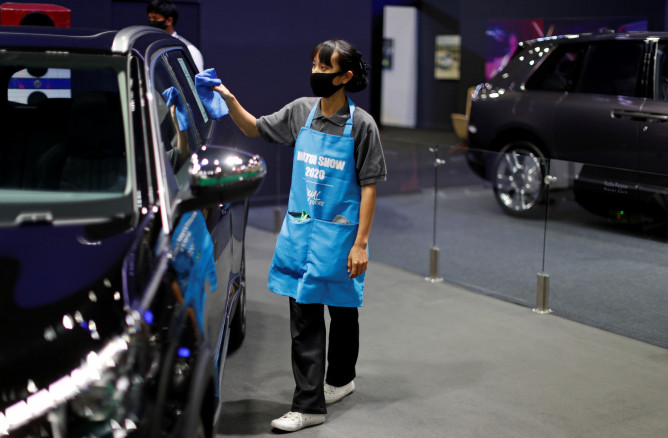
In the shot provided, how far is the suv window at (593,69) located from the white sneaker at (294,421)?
4.67m

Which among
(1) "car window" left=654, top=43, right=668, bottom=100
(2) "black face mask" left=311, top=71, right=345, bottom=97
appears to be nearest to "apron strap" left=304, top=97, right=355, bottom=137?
(2) "black face mask" left=311, top=71, right=345, bottom=97

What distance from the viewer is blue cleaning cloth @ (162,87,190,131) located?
3136 mm

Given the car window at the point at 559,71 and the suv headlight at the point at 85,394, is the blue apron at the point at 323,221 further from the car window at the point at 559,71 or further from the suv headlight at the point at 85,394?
the car window at the point at 559,71

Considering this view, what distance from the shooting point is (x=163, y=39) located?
348 cm

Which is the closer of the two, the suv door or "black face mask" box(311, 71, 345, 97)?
the suv door

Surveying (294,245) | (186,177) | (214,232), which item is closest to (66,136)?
(186,177)

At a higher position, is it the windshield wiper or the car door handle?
the car door handle

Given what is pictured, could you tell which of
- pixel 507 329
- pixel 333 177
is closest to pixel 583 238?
pixel 507 329

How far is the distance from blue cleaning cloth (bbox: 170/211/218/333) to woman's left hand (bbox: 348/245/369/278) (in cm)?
78

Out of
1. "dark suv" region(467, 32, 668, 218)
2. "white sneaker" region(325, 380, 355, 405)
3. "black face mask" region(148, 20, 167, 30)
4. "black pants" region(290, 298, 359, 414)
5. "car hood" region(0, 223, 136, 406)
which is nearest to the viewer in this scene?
"car hood" region(0, 223, 136, 406)

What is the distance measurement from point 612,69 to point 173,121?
520cm

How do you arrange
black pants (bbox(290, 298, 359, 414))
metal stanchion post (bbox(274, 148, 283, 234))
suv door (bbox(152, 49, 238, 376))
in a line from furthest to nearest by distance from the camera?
metal stanchion post (bbox(274, 148, 283, 234)) → black pants (bbox(290, 298, 359, 414)) → suv door (bbox(152, 49, 238, 376))

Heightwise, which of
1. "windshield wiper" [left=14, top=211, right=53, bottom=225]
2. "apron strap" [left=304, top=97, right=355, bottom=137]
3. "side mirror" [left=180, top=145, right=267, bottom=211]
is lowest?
"windshield wiper" [left=14, top=211, right=53, bottom=225]

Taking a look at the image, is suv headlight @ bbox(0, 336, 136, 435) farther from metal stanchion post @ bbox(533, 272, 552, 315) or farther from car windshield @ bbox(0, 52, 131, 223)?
metal stanchion post @ bbox(533, 272, 552, 315)
